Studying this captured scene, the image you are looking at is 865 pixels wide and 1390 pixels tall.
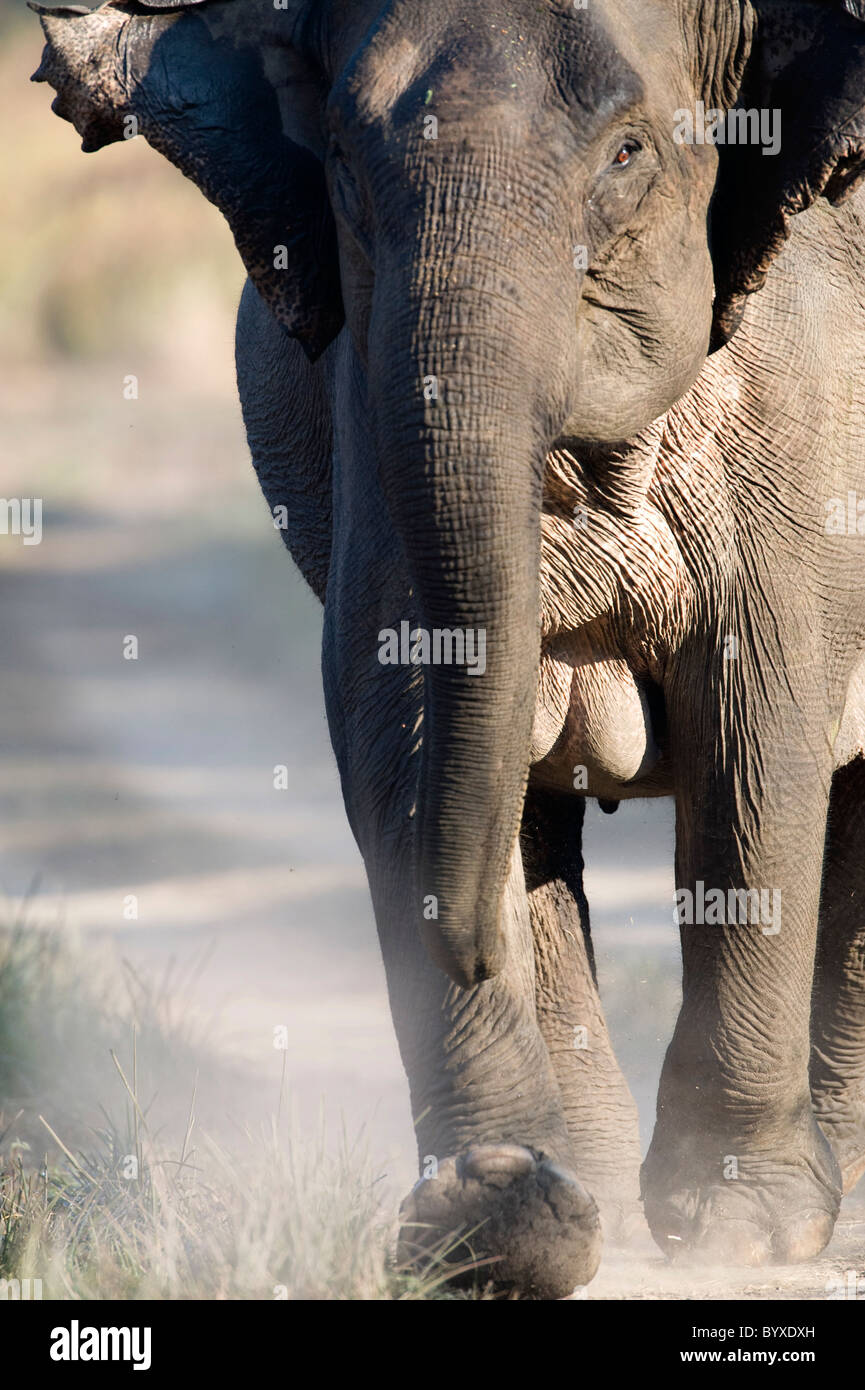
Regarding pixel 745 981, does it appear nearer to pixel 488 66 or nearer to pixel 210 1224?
pixel 210 1224

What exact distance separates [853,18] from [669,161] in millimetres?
392

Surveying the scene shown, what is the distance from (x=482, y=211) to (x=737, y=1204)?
6.67ft

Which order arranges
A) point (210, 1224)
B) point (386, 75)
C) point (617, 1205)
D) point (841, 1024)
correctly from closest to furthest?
1. point (386, 75)
2. point (210, 1224)
3. point (617, 1205)
4. point (841, 1024)

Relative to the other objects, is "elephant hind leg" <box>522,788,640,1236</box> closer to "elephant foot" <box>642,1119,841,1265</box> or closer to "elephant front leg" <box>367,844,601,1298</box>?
"elephant foot" <box>642,1119,841,1265</box>

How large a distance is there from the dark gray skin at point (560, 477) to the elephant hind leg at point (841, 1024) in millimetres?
169

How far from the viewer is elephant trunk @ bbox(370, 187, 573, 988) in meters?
2.94

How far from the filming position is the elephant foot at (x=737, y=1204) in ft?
13.5

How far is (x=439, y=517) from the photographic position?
9.77 ft

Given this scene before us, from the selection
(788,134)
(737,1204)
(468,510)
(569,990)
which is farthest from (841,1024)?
(468,510)

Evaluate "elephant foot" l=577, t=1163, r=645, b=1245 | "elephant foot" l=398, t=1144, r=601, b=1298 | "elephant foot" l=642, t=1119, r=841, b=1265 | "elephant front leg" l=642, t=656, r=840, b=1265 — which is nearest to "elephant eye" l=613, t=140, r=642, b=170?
"elephant front leg" l=642, t=656, r=840, b=1265

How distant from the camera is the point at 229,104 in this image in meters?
3.64

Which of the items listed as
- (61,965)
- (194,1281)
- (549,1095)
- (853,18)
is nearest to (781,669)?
(549,1095)

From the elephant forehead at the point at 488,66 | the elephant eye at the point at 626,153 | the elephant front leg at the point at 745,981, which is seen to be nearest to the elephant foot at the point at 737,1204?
the elephant front leg at the point at 745,981

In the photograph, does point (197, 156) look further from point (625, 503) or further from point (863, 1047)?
point (863, 1047)
